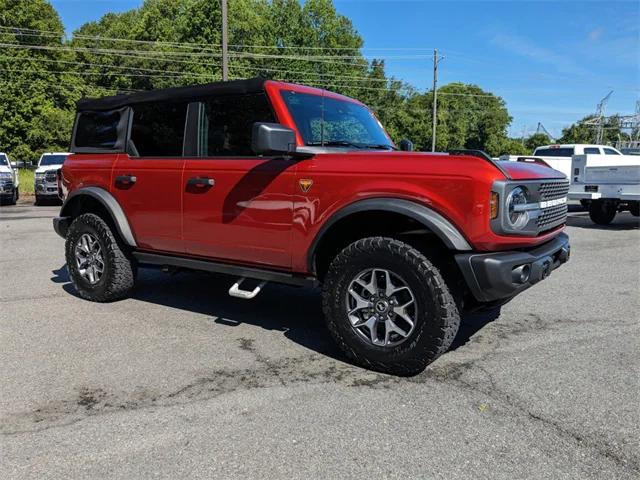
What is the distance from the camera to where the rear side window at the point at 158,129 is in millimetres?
4852

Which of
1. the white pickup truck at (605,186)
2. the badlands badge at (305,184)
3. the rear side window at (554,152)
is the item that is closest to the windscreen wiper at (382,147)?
the badlands badge at (305,184)

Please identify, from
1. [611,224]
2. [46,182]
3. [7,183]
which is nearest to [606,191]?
[611,224]

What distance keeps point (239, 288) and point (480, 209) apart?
218 cm

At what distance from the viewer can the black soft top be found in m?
4.41

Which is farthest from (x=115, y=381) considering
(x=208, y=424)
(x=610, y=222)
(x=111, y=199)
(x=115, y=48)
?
(x=115, y=48)

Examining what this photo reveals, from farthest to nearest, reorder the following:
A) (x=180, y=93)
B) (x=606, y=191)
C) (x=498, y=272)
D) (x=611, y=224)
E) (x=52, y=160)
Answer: (x=52, y=160)
(x=611, y=224)
(x=606, y=191)
(x=180, y=93)
(x=498, y=272)

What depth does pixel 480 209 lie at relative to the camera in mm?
3354

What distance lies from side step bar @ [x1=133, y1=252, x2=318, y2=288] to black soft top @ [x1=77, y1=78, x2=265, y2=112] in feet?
4.64

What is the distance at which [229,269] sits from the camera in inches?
178

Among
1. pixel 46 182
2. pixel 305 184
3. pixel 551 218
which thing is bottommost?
pixel 551 218

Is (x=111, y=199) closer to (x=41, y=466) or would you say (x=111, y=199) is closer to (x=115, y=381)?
(x=115, y=381)

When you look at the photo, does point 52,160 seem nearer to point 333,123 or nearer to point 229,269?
point 229,269

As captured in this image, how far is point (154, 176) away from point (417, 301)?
268 cm

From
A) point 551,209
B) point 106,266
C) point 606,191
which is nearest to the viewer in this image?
point 551,209
